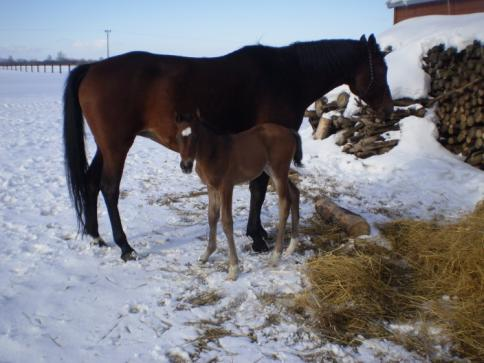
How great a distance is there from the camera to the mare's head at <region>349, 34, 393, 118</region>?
4258 millimetres

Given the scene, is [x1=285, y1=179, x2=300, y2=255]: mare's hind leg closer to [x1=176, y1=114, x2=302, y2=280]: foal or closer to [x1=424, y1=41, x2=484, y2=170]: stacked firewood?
[x1=176, y1=114, x2=302, y2=280]: foal

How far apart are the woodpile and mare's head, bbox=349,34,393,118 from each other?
1787 mm

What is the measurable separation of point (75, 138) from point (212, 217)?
5.10 ft

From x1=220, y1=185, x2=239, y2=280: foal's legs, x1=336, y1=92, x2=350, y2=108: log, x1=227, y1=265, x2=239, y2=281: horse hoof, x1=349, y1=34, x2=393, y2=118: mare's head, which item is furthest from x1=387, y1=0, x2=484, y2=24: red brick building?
x1=227, y1=265, x2=239, y2=281: horse hoof

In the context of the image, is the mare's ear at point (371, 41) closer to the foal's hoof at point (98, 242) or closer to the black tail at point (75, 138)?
the black tail at point (75, 138)

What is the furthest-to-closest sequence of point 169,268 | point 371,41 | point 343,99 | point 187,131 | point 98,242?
point 343,99, point 371,41, point 98,242, point 169,268, point 187,131

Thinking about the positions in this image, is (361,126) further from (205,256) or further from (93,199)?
(93,199)

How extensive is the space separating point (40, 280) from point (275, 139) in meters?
2.27

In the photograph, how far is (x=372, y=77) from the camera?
4305mm

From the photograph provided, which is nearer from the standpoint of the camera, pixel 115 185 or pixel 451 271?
pixel 451 271

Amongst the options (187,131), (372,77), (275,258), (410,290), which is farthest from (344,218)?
(187,131)

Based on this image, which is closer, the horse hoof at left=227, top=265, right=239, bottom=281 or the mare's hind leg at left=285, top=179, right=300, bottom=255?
the horse hoof at left=227, top=265, right=239, bottom=281

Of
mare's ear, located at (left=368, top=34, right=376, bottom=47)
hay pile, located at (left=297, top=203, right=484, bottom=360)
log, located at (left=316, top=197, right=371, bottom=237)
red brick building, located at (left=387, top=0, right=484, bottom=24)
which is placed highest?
red brick building, located at (left=387, top=0, right=484, bottom=24)

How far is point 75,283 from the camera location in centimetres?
312
